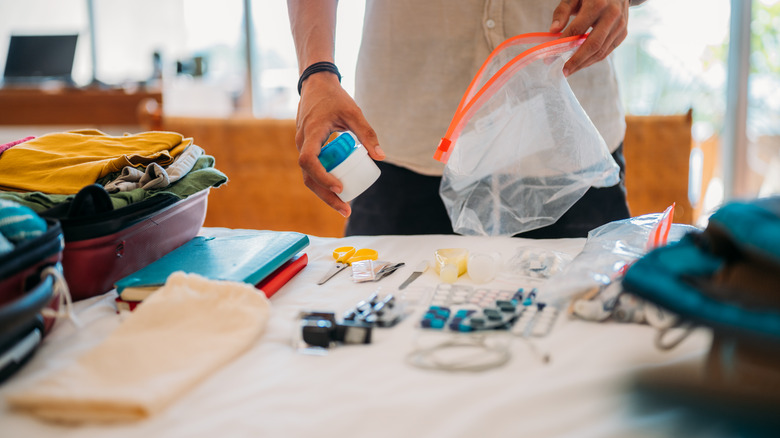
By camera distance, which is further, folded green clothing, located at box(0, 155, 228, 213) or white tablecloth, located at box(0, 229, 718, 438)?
folded green clothing, located at box(0, 155, 228, 213)

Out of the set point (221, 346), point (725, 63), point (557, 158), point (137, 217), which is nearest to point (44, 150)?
point (137, 217)

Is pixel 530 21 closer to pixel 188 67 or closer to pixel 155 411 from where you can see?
pixel 155 411

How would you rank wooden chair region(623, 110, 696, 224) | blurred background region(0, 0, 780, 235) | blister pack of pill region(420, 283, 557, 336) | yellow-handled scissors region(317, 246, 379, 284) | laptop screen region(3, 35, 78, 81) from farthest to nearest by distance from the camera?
laptop screen region(3, 35, 78, 81) < blurred background region(0, 0, 780, 235) < wooden chair region(623, 110, 696, 224) < yellow-handled scissors region(317, 246, 379, 284) < blister pack of pill region(420, 283, 557, 336)

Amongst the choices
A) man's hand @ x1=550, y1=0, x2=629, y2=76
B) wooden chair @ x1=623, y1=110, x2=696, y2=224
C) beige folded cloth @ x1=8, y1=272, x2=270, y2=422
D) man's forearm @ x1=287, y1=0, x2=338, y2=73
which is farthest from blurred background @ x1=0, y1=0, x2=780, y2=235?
beige folded cloth @ x1=8, y1=272, x2=270, y2=422

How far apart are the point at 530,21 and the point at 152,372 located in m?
0.77

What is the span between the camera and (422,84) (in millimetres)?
1004

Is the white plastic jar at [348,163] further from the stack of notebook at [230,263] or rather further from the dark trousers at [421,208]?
the dark trousers at [421,208]

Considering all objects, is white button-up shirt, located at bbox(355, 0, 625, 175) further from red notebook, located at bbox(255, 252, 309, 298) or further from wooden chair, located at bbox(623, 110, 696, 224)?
wooden chair, located at bbox(623, 110, 696, 224)

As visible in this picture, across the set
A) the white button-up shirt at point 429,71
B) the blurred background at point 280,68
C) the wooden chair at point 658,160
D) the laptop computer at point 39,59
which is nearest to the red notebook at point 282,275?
the white button-up shirt at point 429,71

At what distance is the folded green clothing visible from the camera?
676 mm

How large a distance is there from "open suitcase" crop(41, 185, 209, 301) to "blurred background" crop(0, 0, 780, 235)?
109 cm

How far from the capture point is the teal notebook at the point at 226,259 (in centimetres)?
62

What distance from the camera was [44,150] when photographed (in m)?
0.81

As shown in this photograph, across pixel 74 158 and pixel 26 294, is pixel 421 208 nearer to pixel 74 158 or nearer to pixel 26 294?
pixel 74 158
